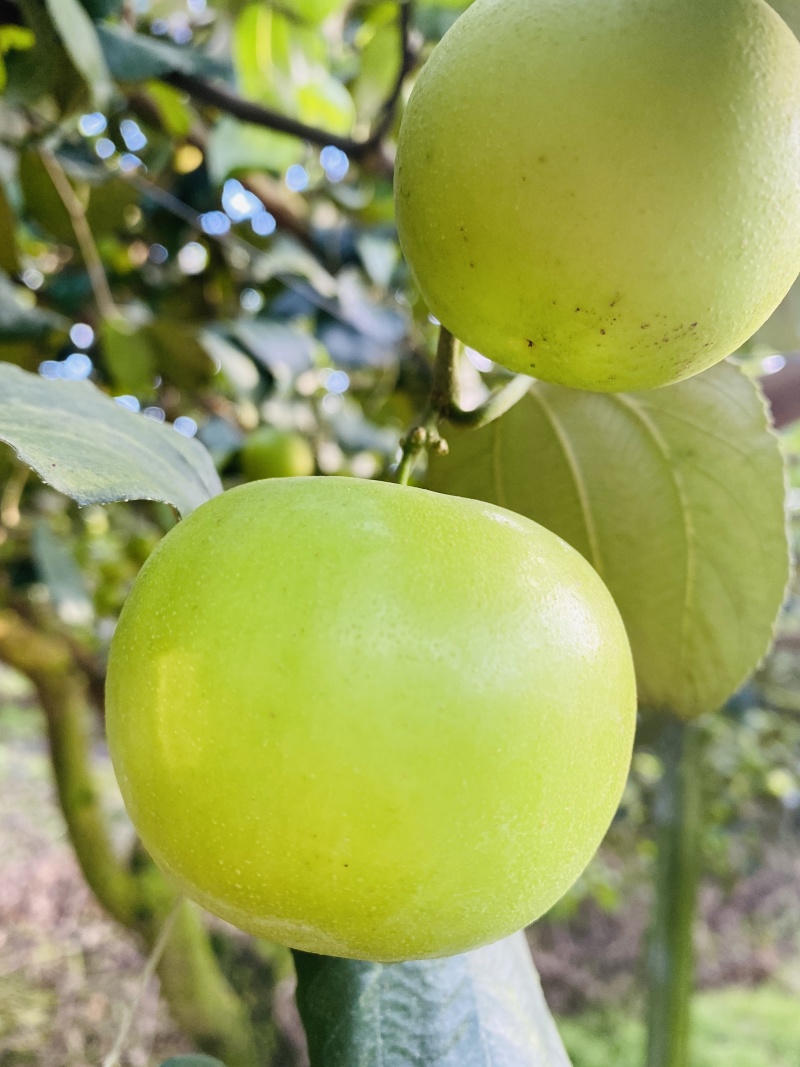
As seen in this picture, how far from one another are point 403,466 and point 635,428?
266 mm

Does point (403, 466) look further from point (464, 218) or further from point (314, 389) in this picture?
point (314, 389)

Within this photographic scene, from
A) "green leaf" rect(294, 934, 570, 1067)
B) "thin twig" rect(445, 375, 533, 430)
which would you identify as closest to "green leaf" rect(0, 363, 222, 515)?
"thin twig" rect(445, 375, 533, 430)

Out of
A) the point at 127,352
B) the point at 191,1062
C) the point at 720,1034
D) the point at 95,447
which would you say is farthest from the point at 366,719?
the point at 720,1034

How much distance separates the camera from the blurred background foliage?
37.0 inches

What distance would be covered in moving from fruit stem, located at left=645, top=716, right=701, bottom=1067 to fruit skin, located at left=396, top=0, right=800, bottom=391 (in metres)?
1.18

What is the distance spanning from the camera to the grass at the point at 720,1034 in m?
2.46

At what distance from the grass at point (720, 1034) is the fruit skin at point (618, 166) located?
101 inches

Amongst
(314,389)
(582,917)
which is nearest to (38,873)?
(582,917)

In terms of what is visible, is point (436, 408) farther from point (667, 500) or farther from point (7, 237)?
point (7, 237)

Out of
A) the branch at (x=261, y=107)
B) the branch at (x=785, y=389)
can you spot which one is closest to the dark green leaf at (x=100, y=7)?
the branch at (x=261, y=107)

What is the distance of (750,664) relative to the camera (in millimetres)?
611

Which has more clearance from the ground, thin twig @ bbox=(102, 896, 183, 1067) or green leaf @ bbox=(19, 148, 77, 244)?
thin twig @ bbox=(102, 896, 183, 1067)

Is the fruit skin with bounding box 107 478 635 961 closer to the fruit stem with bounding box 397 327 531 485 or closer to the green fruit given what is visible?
the fruit stem with bounding box 397 327 531 485

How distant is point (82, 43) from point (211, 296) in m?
0.85
